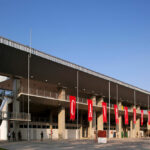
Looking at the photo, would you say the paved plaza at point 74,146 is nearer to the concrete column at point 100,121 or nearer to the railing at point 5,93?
the railing at point 5,93

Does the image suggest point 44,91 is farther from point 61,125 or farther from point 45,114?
point 45,114

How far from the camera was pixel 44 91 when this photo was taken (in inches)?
1871

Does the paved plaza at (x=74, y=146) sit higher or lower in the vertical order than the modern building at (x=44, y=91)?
lower

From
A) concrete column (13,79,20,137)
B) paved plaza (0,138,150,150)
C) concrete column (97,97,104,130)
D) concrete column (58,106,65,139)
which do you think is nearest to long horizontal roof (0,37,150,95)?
concrete column (97,97,104,130)

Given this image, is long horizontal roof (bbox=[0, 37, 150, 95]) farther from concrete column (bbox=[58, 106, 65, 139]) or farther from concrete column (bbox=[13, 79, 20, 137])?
concrete column (bbox=[58, 106, 65, 139])

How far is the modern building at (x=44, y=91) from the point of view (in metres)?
39.1

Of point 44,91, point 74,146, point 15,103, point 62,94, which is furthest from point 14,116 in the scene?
point 74,146

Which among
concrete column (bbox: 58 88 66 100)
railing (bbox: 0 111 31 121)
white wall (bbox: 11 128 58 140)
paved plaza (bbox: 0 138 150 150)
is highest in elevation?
concrete column (bbox: 58 88 66 100)

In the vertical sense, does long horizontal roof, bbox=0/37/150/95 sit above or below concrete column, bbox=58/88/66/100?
above

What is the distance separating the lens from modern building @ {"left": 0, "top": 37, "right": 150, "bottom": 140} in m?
39.1

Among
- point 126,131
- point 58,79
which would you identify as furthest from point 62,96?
point 126,131

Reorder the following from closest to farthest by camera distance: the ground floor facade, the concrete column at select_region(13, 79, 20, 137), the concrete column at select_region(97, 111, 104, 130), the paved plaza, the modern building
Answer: the paved plaza → the modern building → the concrete column at select_region(13, 79, 20, 137) → the ground floor facade → the concrete column at select_region(97, 111, 104, 130)

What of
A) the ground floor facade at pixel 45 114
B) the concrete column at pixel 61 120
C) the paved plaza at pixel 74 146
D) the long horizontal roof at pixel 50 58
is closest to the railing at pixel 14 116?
the ground floor facade at pixel 45 114

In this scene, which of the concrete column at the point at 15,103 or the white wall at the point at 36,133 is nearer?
the concrete column at the point at 15,103
